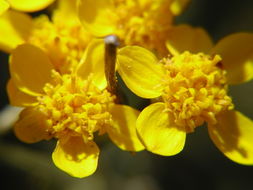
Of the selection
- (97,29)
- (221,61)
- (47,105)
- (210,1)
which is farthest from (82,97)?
(210,1)

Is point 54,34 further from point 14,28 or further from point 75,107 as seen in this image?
point 75,107

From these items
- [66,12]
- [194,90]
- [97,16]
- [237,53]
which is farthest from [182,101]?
[66,12]

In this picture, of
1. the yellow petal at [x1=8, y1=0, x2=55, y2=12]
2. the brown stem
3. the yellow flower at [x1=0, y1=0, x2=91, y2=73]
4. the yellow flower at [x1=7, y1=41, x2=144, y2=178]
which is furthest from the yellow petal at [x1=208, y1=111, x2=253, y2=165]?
the yellow petal at [x1=8, y1=0, x2=55, y2=12]

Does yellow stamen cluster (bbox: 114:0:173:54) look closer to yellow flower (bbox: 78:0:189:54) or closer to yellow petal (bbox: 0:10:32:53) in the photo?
yellow flower (bbox: 78:0:189:54)

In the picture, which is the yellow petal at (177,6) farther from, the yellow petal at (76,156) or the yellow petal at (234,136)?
the yellow petal at (76,156)

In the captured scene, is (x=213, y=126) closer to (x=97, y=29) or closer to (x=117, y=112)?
(x=117, y=112)
